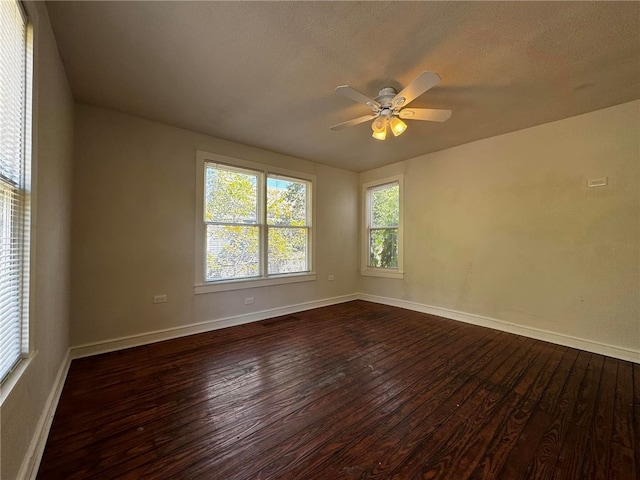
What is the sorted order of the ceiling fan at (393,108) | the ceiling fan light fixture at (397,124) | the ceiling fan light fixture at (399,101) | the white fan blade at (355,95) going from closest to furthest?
the white fan blade at (355,95)
the ceiling fan at (393,108)
the ceiling fan light fixture at (399,101)
the ceiling fan light fixture at (397,124)

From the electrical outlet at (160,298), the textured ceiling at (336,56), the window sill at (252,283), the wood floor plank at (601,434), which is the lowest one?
the wood floor plank at (601,434)

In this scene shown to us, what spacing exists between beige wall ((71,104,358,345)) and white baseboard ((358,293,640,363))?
2.94m

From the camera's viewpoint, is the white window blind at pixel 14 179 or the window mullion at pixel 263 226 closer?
the white window blind at pixel 14 179

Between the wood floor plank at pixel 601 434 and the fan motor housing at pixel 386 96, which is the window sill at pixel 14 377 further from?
the fan motor housing at pixel 386 96

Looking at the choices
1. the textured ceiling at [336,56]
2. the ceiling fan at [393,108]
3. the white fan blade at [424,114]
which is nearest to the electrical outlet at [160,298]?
the textured ceiling at [336,56]

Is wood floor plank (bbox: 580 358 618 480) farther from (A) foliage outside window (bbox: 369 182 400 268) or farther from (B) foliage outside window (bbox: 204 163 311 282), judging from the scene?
(B) foliage outside window (bbox: 204 163 311 282)

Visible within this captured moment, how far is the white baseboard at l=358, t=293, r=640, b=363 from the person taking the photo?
2.74 m

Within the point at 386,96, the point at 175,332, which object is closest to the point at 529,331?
the point at 386,96

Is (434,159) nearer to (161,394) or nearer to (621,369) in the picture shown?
(621,369)

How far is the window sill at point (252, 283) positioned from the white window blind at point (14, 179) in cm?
214

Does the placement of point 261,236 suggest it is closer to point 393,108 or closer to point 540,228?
point 393,108

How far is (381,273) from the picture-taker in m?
5.10

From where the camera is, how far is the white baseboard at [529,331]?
274 cm

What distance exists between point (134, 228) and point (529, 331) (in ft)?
16.7
